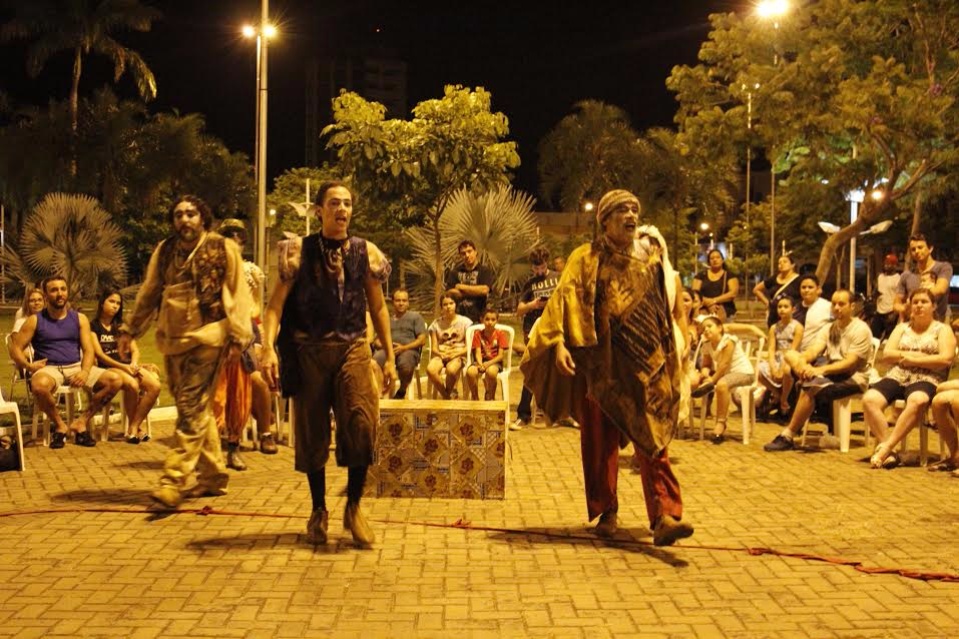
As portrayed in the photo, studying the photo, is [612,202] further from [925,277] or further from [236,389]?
[925,277]

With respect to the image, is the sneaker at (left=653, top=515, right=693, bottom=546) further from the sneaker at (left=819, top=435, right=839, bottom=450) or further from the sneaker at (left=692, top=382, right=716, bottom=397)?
the sneaker at (left=692, top=382, right=716, bottom=397)

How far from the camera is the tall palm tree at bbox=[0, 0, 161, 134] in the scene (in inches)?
1407

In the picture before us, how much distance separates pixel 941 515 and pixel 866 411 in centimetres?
221

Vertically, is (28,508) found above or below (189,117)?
below

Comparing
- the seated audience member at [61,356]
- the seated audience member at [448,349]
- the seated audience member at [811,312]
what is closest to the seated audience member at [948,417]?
the seated audience member at [811,312]

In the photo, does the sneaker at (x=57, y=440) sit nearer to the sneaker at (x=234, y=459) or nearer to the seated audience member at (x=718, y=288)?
the sneaker at (x=234, y=459)

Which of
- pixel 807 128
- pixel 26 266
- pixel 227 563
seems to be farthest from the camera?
pixel 807 128

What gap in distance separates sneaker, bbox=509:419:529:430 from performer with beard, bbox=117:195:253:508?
466 centimetres

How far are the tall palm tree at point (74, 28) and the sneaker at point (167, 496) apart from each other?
101 feet

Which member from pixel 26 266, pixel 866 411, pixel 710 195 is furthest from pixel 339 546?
pixel 710 195

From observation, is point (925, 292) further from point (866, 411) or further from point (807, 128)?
point (807, 128)

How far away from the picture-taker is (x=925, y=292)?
9.28 m

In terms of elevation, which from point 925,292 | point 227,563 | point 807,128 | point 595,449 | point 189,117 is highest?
point 189,117

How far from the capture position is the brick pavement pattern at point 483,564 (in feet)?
16.3
